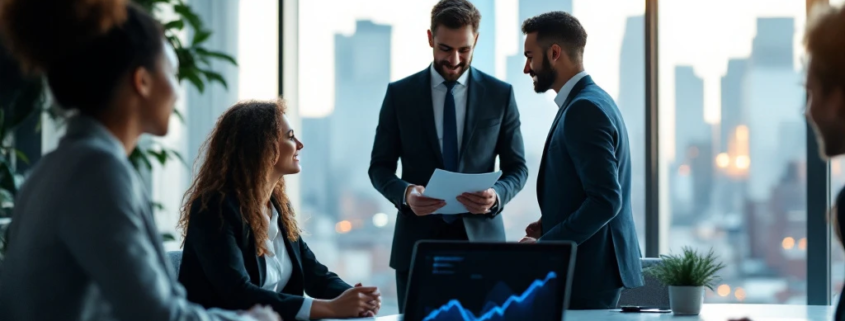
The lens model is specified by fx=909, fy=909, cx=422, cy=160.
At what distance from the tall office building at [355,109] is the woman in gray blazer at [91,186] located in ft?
11.9

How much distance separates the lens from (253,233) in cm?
254

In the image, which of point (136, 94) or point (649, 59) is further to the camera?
point (649, 59)

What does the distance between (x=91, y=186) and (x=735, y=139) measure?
3.89 metres

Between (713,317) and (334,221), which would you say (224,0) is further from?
(713,317)

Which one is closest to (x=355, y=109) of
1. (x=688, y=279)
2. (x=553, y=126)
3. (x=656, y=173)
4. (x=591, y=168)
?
(x=656, y=173)

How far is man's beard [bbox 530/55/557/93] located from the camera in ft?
10.8

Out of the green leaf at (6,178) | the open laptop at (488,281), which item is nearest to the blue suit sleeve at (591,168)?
the open laptop at (488,281)

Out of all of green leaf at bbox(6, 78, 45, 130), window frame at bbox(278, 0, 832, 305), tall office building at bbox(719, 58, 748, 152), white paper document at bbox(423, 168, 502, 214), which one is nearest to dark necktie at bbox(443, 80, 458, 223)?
white paper document at bbox(423, 168, 502, 214)

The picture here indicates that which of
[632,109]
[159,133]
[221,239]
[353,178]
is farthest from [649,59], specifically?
[159,133]

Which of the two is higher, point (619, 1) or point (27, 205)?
point (619, 1)

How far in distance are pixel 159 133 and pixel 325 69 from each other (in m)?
3.69

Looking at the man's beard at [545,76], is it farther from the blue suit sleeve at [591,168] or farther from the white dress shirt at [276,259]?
the white dress shirt at [276,259]

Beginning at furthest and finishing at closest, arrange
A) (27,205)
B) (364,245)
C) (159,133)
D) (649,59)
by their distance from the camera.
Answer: (364,245), (649,59), (159,133), (27,205)

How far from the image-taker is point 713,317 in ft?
7.73
